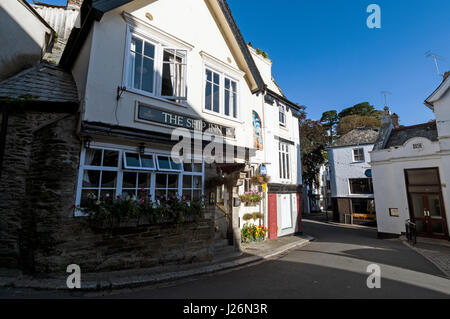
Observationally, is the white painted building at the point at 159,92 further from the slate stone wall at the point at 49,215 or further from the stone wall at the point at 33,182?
the slate stone wall at the point at 49,215

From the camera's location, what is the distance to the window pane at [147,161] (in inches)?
265

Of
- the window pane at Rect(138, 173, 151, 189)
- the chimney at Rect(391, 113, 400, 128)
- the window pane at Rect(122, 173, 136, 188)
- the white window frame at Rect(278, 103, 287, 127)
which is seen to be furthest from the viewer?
the chimney at Rect(391, 113, 400, 128)

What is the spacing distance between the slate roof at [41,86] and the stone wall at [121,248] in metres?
3.73

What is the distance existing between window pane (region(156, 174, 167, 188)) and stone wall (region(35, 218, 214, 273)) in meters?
1.28

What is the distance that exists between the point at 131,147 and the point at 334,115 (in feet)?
168

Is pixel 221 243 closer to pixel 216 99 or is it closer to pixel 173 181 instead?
pixel 173 181

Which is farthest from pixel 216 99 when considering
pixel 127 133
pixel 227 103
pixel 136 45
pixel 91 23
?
pixel 91 23

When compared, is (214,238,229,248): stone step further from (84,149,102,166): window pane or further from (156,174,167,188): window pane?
(84,149,102,166): window pane

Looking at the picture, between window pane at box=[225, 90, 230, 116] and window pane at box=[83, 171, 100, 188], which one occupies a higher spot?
window pane at box=[225, 90, 230, 116]

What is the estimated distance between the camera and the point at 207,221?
770 cm

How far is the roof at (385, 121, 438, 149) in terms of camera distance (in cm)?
1468

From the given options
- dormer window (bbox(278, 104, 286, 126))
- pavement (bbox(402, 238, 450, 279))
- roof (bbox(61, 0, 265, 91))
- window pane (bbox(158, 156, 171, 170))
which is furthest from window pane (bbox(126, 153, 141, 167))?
dormer window (bbox(278, 104, 286, 126))

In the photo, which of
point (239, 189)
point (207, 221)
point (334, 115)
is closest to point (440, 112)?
point (239, 189)
